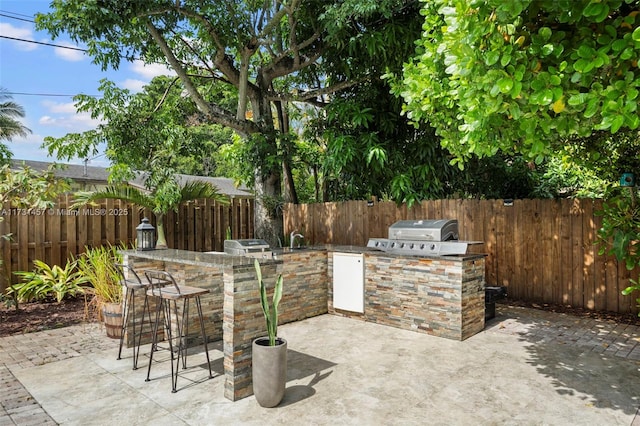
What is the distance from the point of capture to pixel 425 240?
525 cm

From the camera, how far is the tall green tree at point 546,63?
225cm

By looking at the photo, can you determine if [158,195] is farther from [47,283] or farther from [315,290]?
[315,290]

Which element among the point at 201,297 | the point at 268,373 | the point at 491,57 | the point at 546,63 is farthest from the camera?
the point at 201,297

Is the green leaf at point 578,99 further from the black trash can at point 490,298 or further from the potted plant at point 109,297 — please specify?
the potted plant at point 109,297

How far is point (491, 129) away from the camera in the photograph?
9.98ft

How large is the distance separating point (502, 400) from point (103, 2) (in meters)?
6.77

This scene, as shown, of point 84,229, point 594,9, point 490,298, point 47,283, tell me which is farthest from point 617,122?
point 84,229

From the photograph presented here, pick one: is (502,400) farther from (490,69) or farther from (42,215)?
(42,215)

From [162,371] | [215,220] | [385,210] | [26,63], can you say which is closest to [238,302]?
[162,371]

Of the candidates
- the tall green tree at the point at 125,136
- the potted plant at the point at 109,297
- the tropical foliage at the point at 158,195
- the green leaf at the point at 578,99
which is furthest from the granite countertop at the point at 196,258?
the tall green tree at the point at 125,136

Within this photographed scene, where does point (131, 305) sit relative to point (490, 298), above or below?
above

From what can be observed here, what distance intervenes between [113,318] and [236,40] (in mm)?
5180

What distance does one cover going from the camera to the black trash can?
5566 mm

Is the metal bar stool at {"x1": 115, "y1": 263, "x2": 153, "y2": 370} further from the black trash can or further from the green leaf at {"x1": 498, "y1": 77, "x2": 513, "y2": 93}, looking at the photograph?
the black trash can
